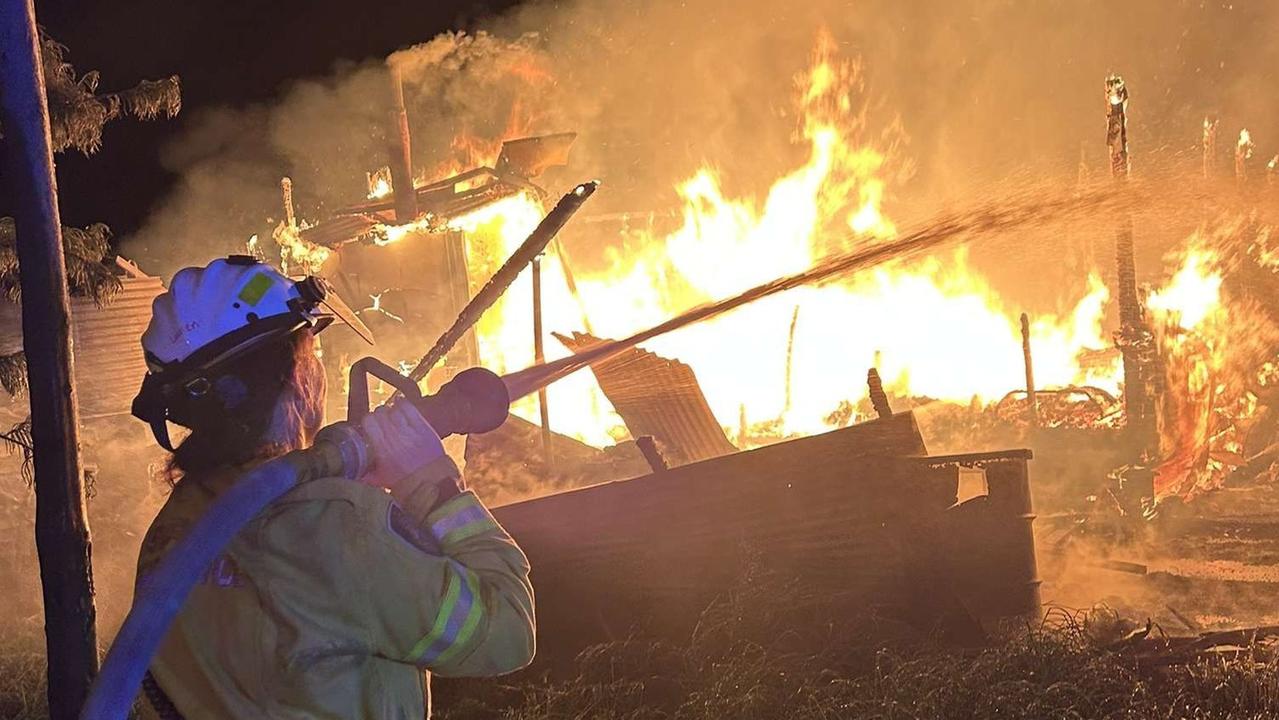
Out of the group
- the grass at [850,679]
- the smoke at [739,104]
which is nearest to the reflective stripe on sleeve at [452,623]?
the grass at [850,679]

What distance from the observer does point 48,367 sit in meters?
5.45

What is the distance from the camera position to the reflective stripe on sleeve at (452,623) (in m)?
1.96

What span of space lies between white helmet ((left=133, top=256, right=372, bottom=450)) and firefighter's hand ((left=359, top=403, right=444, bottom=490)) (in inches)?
15.2

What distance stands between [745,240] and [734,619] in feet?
57.2

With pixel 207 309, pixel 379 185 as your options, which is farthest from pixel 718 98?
pixel 207 309

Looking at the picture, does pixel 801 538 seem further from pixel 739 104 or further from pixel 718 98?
pixel 718 98

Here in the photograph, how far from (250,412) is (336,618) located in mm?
621

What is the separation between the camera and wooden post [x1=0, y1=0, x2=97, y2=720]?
545cm

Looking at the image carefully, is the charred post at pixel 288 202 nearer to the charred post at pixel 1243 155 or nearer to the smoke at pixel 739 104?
the smoke at pixel 739 104

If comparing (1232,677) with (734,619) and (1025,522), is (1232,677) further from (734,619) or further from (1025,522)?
(734,619)

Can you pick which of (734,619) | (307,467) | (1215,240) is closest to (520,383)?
(307,467)

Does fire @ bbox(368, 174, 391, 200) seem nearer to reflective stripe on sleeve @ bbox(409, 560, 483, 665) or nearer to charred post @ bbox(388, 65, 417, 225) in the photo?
charred post @ bbox(388, 65, 417, 225)

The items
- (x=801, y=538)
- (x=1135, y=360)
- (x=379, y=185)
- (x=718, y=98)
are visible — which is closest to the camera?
(x=801, y=538)

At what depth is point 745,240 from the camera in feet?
75.6
